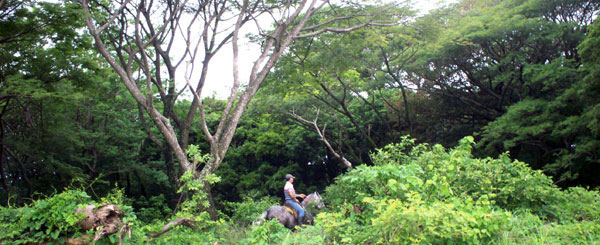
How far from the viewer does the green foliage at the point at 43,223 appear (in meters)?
4.58

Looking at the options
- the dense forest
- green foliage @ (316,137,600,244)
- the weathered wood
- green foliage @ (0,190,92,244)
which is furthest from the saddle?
green foliage @ (0,190,92,244)

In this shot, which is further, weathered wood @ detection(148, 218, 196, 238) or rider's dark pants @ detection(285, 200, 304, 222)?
rider's dark pants @ detection(285, 200, 304, 222)

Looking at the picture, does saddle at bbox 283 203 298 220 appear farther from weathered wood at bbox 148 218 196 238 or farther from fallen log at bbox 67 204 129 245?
fallen log at bbox 67 204 129 245

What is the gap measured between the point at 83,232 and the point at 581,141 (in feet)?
38.8

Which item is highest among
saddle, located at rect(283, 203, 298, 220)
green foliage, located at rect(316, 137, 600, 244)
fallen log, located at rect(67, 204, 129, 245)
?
fallen log, located at rect(67, 204, 129, 245)

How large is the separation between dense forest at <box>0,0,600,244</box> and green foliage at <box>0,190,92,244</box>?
0.02 metres

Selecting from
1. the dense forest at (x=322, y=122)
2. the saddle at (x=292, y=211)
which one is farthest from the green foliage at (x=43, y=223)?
the saddle at (x=292, y=211)

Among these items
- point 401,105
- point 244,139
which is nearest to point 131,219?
point 401,105

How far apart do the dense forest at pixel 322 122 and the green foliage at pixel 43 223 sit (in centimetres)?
2

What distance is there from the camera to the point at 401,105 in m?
17.1

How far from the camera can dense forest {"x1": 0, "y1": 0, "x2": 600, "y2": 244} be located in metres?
4.80

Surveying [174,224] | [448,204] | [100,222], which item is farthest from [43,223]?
[448,204]

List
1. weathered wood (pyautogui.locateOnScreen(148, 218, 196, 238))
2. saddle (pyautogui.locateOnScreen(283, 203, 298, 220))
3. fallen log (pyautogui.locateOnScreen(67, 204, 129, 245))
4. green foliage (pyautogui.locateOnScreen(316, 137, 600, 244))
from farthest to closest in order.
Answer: saddle (pyautogui.locateOnScreen(283, 203, 298, 220)), weathered wood (pyautogui.locateOnScreen(148, 218, 196, 238)), fallen log (pyautogui.locateOnScreen(67, 204, 129, 245)), green foliage (pyautogui.locateOnScreen(316, 137, 600, 244))

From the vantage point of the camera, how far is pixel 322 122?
1805cm
